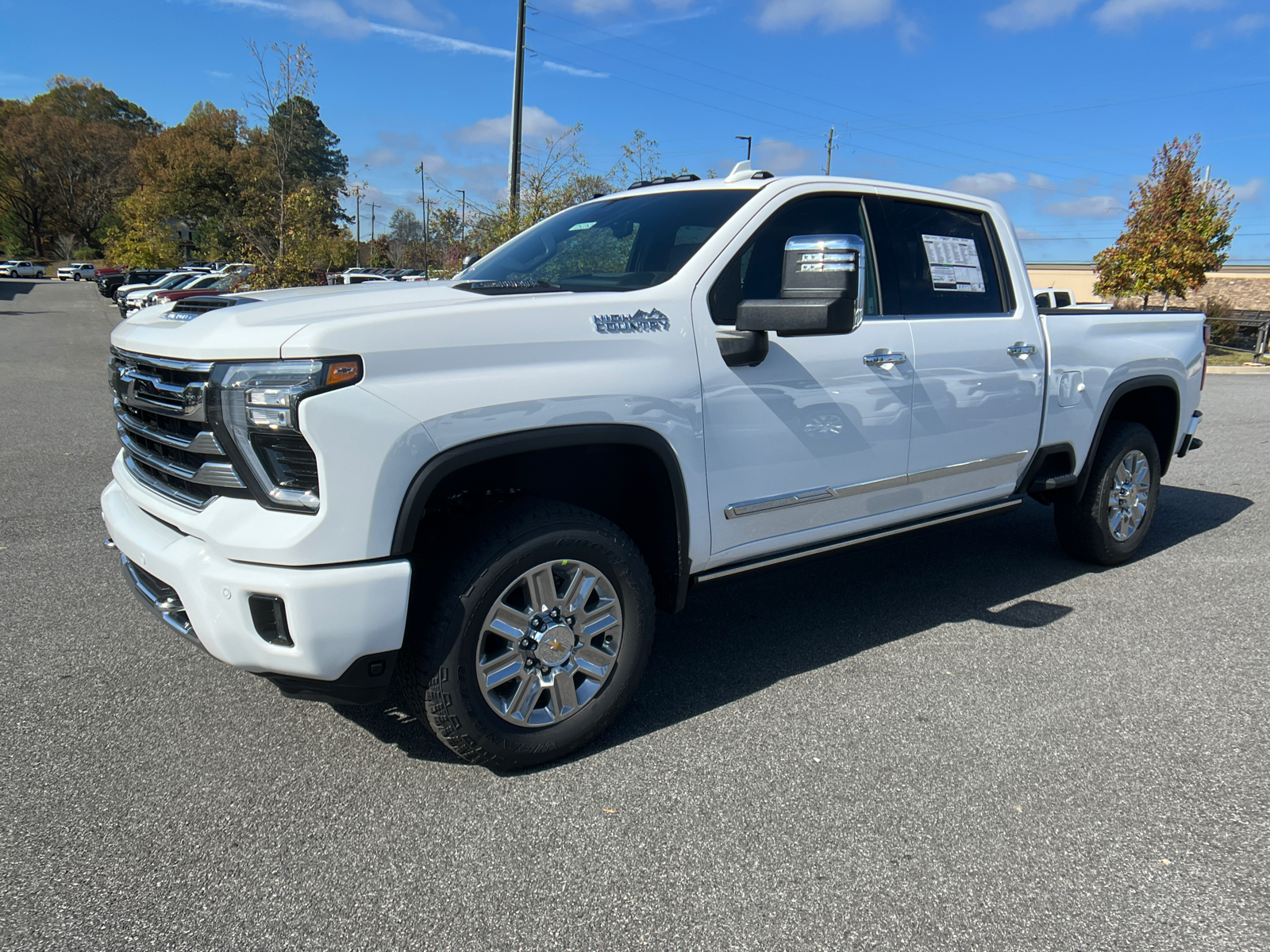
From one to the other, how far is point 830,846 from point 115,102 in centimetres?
12028

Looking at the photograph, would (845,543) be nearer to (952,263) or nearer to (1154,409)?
(952,263)

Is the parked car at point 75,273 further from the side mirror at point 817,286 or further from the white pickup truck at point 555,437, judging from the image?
the side mirror at point 817,286

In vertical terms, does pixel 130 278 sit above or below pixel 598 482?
above

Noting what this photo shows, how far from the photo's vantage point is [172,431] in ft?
9.36

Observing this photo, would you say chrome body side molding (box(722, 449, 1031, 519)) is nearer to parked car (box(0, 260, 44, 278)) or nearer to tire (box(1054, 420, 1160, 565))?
tire (box(1054, 420, 1160, 565))

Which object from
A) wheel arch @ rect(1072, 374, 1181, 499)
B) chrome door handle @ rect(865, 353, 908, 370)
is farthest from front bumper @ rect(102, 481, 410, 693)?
wheel arch @ rect(1072, 374, 1181, 499)

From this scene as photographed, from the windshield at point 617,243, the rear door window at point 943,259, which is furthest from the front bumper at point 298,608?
the rear door window at point 943,259

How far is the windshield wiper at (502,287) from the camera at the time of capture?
313 cm

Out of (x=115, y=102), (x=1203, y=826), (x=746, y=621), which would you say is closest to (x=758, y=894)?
(x=1203, y=826)

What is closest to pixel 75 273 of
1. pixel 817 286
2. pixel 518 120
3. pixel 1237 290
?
pixel 518 120

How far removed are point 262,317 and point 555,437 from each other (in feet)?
3.05

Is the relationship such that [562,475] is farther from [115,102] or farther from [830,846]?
[115,102]

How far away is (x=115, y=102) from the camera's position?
9931 cm

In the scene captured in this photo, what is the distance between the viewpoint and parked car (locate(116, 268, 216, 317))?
90.5ft
